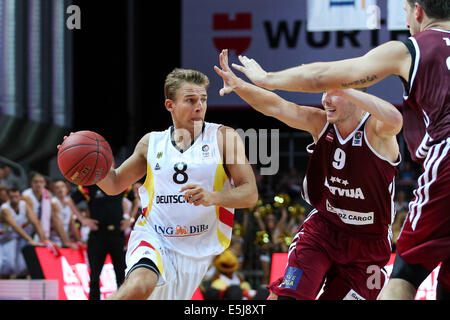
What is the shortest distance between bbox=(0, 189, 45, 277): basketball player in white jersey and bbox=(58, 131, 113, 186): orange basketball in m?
5.56

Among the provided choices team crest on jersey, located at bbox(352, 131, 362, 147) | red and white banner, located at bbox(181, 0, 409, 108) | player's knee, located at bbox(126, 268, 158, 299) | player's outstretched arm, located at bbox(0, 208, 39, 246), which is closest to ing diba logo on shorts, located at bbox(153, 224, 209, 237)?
player's knee, located at bbox(126, 268, 158, 299)

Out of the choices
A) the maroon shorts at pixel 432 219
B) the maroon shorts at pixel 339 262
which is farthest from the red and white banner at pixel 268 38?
the maroon shorts at pixel 432 219

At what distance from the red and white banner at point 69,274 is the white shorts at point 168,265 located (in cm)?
402

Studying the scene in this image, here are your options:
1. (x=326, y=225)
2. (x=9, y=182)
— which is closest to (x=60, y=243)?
(x=9, y=182)

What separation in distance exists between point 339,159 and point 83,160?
1.78 m

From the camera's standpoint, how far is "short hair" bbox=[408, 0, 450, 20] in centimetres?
336

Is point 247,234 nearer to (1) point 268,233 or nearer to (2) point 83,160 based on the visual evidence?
(1) point 268,233

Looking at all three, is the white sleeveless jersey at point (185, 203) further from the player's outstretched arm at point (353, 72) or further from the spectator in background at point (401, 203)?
the spectator in background at point (401, 203)

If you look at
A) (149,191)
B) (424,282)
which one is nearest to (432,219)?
(149,191)

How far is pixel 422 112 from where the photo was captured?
330 centimetres

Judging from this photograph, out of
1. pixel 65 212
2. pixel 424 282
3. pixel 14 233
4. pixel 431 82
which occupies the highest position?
pixel 431 82
